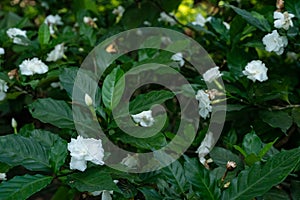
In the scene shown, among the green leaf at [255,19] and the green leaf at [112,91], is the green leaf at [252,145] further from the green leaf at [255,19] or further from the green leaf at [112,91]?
the green leaf at [255,19]

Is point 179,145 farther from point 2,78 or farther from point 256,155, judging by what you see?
point 2,78

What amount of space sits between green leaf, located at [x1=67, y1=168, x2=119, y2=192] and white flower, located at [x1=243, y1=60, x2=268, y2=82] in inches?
23.3

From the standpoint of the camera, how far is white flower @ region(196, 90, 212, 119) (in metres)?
1.44

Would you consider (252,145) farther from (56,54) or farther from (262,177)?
(56,54)

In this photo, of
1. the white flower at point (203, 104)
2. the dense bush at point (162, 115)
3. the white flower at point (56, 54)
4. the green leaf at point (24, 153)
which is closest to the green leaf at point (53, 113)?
the dense bush at point (162, 115)

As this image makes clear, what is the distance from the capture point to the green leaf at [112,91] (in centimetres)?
131

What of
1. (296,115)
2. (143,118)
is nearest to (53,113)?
(143,118)

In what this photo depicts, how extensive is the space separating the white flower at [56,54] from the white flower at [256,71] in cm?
67

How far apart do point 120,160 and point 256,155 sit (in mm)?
350

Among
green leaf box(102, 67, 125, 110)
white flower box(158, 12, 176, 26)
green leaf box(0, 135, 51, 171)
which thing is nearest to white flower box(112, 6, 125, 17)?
white flower box(158, 12, 176, 26)

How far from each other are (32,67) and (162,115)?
470mm

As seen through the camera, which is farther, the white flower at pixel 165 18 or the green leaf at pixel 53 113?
the white flower at pixel 165 18

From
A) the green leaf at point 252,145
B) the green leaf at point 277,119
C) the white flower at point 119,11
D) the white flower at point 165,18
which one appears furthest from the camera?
the white flower at point 119,11

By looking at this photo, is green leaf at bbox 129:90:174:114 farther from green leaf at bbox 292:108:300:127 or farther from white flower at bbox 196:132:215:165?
green leaf at bbox 292:108:300:127
